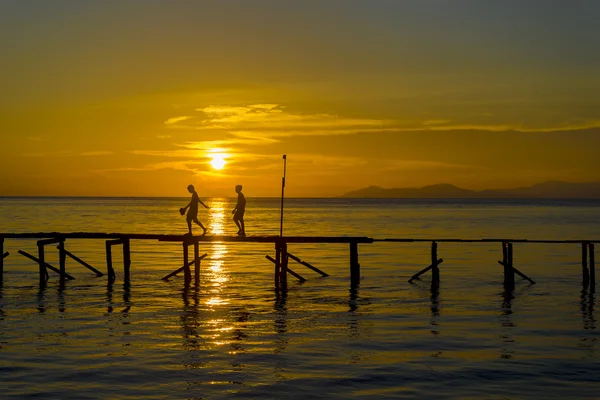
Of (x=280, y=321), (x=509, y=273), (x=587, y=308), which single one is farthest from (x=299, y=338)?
(x=509, y=273)

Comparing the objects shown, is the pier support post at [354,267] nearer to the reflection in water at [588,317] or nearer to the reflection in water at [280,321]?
the reflection in water at [280,321]

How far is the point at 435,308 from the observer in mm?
27719

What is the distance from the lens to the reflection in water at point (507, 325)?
65.6 feet

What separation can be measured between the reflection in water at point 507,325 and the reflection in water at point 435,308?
80.9 inches

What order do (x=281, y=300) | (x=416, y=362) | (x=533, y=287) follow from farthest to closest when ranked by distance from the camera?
1. (x=533, y=287)
2. (x=281, y=300)
3. (x=416, y=362)

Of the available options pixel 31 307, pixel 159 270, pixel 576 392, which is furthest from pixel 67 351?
pixel 159 270

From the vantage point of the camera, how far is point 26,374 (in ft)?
56.6

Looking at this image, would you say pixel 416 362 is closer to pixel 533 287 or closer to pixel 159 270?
pixel 533 287

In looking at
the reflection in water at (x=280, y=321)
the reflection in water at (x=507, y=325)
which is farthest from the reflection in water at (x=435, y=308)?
the reflection in water at (x=280, y=321)

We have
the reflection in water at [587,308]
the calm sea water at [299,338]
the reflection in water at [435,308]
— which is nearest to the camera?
the calm sea water at [299,338]

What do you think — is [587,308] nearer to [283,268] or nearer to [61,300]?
[283,268]

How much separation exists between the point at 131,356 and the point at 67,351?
1.93 metres

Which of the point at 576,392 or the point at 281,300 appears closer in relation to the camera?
the point at 576,392

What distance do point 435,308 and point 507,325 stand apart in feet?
13.5
